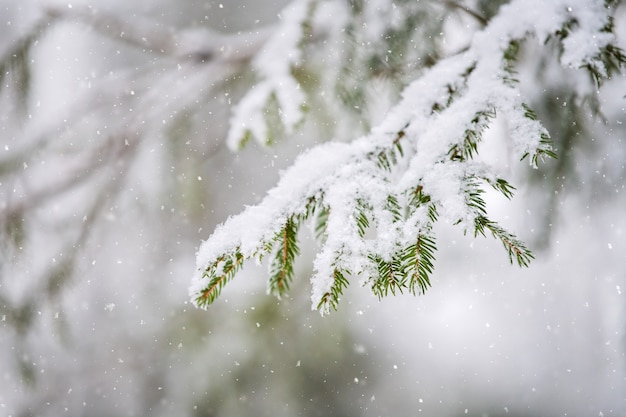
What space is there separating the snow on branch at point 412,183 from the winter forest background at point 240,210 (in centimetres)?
5

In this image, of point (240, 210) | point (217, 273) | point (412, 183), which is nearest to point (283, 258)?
point (217, 273)

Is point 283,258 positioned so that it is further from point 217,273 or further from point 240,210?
point 240,210

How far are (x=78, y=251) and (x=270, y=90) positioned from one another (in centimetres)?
159

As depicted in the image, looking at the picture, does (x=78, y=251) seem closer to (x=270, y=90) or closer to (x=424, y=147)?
(x=270, y=90)

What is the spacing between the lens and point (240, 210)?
4344mm

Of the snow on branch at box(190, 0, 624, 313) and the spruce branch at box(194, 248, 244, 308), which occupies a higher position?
the snow on branch at box(190, 0, 624, 313)

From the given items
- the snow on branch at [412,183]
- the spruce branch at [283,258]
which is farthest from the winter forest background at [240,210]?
the spruce branch at [283,258]

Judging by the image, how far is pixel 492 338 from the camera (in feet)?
22.8

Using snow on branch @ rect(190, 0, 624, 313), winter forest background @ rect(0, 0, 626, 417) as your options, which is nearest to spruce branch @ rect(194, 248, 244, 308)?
snow on branch @ rect(190, 0, 624, 313)

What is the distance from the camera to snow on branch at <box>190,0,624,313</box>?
683 mm

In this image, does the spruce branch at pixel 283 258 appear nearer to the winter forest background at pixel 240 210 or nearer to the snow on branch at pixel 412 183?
the snow on branch at pixel 412 183

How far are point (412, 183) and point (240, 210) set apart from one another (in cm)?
369

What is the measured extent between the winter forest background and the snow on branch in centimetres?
5

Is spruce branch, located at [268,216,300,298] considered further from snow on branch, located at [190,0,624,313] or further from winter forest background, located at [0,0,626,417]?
winter forest background, located at [0,0,626,417]
